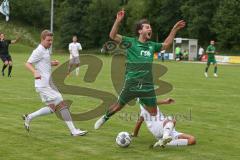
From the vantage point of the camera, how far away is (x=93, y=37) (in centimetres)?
10125

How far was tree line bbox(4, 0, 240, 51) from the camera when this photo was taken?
86562 millimetres

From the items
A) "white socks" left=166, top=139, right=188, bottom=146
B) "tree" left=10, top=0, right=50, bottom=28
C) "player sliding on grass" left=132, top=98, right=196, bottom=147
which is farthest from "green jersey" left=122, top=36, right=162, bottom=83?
"tree" left=10, top=0, right=50, bottom=28

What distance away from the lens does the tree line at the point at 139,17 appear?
86.6m

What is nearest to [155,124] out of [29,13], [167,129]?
[167,129]

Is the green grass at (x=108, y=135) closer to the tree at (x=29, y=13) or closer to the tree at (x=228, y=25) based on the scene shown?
the tree at (x=228, y=25)

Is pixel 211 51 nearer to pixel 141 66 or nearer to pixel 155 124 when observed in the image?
pixel 141 66

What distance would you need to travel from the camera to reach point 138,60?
936cm

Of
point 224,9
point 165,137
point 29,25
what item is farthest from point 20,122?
point 29,25

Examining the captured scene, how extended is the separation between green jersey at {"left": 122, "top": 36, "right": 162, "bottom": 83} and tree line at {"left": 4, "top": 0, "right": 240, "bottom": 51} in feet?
254

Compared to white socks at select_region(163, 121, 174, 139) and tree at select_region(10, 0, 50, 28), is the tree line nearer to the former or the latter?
tree at select_region(10, 0, 50, 28)

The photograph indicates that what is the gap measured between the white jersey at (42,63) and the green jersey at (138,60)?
176cm

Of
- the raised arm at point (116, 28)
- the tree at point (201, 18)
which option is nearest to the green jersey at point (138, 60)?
the raised arm at point (116, 28)

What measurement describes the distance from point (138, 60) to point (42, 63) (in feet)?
6.64

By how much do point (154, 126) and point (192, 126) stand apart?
9.64 ft
